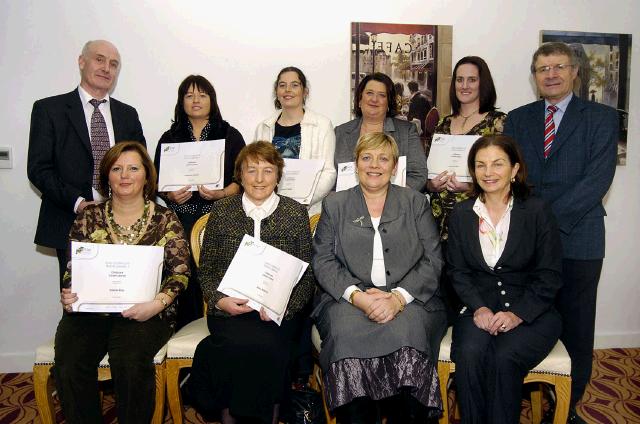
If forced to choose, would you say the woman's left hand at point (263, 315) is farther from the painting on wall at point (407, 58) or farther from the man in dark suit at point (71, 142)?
the painting on wall at point (407, 58)

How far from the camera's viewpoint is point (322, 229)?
282cm

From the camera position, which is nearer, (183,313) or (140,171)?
(140,171)

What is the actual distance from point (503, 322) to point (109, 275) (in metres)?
1.95

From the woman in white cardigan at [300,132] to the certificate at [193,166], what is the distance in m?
0.43

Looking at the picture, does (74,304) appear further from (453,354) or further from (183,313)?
(453,354)

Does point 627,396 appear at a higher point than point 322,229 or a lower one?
lower

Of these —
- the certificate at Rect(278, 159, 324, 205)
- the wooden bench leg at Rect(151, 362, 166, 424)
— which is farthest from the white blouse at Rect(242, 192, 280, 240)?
the wooden bench leg at Rect(151, 362, 166, 424)

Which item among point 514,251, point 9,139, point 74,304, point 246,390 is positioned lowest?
point 246,390

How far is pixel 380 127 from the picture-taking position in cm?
344

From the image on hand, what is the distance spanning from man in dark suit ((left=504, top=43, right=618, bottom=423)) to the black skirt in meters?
1.70

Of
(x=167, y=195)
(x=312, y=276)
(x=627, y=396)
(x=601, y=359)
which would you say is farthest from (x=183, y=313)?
(x=601, y=359)

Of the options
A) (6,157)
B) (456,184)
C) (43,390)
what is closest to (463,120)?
(456,184)

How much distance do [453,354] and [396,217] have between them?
758 mm

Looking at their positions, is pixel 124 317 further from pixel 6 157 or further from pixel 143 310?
pixel 6 157
